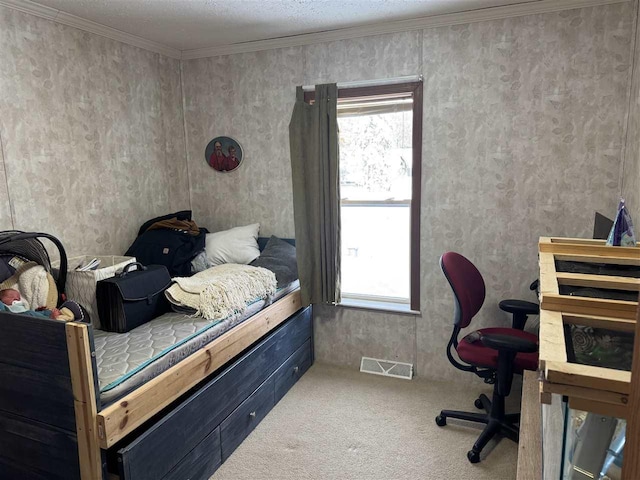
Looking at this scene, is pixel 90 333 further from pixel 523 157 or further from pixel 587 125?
pixel 587 125

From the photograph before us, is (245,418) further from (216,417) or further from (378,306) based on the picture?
(378,306)

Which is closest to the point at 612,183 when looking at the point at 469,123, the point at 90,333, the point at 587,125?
the point at 587,125

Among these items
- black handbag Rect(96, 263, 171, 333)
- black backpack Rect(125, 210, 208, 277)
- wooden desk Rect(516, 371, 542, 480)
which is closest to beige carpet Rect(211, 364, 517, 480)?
wooden desk Rect(516, 371, 542, 480)

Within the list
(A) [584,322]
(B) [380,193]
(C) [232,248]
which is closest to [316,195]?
(B) [380,193]

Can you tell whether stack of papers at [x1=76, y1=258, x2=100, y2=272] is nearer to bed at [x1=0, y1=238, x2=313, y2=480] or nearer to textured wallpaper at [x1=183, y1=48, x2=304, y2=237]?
bed at [x1=0, y1=238, x2=313, y2=480]

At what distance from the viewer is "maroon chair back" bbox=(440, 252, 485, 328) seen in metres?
2.46

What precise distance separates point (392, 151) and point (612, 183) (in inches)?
54.7

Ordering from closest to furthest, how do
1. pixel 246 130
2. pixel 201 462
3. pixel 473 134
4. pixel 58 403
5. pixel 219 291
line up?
pixel 58 403
pixel 201 462
pixel 219 291
pixel 473 134
pixel 246 130

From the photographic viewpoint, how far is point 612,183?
8.60ft

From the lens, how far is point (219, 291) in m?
2.48

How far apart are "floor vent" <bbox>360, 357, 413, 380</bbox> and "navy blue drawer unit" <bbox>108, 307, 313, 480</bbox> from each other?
53 cm

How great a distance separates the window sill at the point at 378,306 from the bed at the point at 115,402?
3.84 ft

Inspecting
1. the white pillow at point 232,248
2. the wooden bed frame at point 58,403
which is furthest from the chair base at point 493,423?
the white pillow at point 232,248

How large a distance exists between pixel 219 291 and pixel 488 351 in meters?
1.54
